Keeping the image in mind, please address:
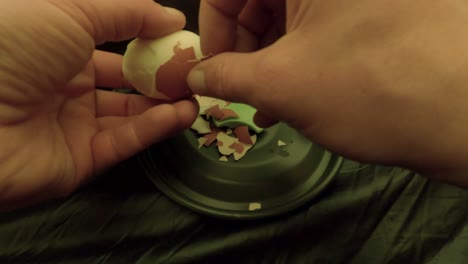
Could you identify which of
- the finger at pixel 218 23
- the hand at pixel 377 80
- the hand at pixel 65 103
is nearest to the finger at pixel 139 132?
the hand at pixel 65 103

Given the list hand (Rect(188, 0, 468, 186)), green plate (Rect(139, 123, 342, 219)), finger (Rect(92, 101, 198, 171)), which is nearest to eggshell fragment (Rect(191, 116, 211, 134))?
green plate (Rect(139, 123, 342, 219))

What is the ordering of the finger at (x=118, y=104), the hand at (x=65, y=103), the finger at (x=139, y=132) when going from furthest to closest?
the finger at (x=118, y=104) → the finger at (x=139, y=132) → the hand at (x=65, y=103)

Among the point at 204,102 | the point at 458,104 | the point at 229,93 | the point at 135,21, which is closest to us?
the point at 458,104

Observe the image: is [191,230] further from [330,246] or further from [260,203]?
[330,246]

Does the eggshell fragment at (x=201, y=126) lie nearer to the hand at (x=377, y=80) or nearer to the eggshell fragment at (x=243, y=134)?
the eggshell fragment at (x=243, y=134)

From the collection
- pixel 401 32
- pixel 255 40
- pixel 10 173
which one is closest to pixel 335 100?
pixel 401 32

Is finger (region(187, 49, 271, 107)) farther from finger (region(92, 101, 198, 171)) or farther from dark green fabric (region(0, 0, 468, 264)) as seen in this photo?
dark green fabric (region(0, 0, 468, 264))

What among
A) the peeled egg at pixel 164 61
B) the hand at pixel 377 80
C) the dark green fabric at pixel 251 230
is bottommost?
the dark green fabric at pixel 251 230
